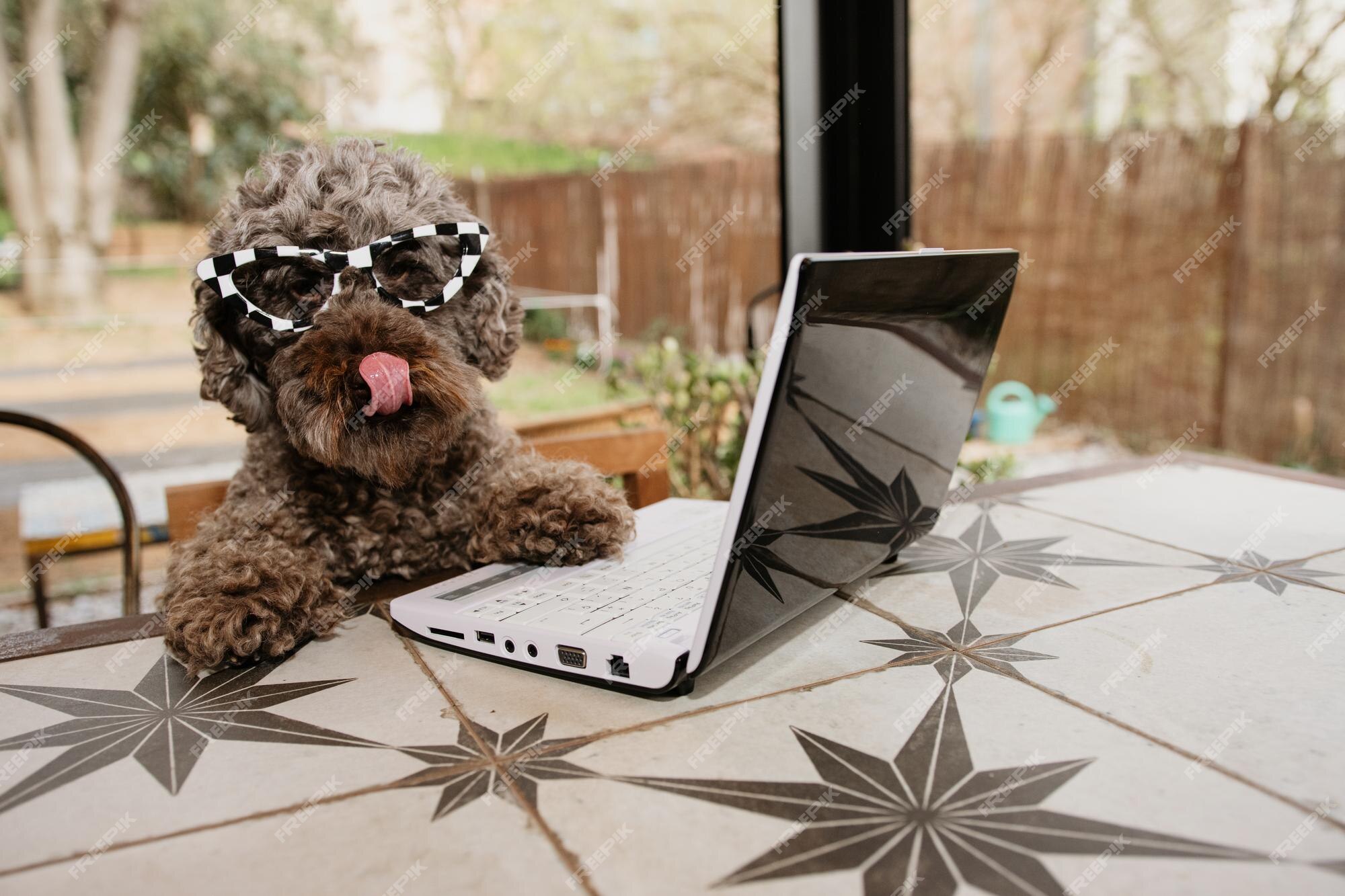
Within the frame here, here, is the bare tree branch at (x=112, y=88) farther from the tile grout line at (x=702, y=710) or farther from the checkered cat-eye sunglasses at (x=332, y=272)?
the tile grout line at (x=702, y=710)

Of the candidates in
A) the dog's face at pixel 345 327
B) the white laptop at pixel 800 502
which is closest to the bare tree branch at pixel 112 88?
the dog's face at pixel 345 327

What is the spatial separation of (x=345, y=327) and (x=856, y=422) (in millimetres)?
605

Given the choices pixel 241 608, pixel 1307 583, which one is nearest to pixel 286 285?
pixel 241 608

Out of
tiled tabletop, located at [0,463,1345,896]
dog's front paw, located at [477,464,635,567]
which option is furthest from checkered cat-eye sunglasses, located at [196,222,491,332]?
tiled tabletop, located at [0,463,1345,896]

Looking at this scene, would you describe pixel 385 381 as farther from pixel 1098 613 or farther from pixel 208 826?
pixel 1098 613

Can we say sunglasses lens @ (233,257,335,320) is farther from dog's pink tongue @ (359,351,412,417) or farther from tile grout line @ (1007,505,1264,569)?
tile grout line @ (1007,505,1264,569)

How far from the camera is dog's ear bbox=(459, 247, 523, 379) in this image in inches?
48.2

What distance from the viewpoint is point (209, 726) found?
807mm

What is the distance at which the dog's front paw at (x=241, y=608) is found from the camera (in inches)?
36.3

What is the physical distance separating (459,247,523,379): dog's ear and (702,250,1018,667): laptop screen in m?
0.57

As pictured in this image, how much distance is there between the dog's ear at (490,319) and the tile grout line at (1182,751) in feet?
2.60

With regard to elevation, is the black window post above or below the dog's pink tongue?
above

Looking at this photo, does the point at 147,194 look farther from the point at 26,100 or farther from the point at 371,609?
the point at 371,609

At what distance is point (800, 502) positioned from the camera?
0.80 metres
